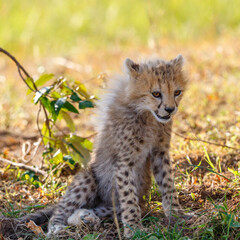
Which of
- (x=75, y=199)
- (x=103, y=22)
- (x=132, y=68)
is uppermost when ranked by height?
(x=103, y=22)

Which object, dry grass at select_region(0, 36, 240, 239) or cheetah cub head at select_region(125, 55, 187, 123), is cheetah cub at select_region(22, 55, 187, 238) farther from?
dry grass at select_region(0, 36, 240, 239)

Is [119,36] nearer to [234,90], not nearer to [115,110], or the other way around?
[234,90]

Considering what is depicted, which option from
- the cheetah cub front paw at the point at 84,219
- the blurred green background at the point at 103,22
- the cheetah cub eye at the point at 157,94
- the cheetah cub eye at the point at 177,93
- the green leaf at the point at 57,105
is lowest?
Result: the cheetah cub front paw at the point at 84,219

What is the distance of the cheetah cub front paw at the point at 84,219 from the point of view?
10.9 ft

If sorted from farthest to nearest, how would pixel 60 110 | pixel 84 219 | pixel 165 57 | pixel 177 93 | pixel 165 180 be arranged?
pixel 165 57 → pixel 60 110 → pixel 165 180 → pixel 177 93 → pixel 84 219

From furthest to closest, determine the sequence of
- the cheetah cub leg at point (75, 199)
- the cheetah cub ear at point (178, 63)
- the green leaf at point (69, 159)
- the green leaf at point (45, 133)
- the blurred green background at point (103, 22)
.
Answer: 1. the blurred green background at point (103, 22)
2. the green leaf at point (45, 133)
3. the green leaf at point (69, 159)
4. the cheetah cub ear at point (178, 63)
5. the cheetah cub leg at point (75, 199)

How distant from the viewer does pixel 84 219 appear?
3.32 metres

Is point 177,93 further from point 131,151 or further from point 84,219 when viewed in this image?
point 84,219

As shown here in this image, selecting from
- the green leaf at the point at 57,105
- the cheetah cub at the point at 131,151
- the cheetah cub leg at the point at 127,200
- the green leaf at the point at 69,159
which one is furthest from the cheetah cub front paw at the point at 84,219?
the green leaf at the point at 57,105

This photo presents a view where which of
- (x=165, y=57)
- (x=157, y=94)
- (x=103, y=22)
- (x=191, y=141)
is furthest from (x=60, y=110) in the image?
(x=103, y=22)

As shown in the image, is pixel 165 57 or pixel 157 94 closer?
pixel 157 94

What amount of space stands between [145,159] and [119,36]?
6.55 m

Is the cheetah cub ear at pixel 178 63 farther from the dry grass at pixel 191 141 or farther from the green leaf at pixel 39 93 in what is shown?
the green leaf at pixel 39 93

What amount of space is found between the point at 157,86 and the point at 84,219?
3.93 ft
